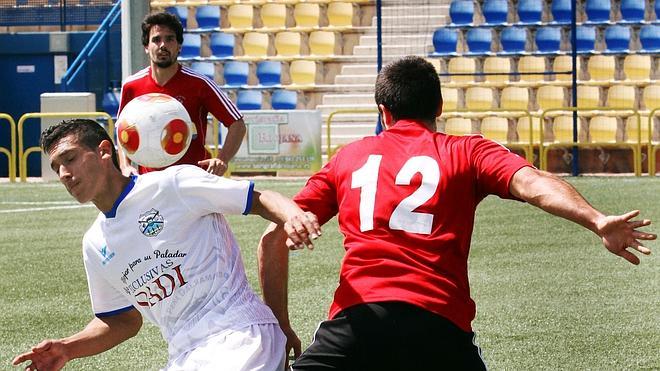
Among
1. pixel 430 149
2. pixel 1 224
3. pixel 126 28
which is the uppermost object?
pixel 126 28

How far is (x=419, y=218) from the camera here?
4383mm

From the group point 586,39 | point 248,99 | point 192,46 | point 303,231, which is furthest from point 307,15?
point 303,231

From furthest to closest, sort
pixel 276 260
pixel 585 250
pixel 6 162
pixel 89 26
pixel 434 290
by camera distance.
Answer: pixel 89 26, pixel 6 162, pixel 585 250, pixel 276 260, pixel 434 290

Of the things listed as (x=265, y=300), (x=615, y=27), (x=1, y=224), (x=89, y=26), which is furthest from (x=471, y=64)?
(x=265, y=300)

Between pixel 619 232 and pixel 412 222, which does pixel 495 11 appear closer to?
pixel 412 222

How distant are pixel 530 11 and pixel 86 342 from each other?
20.3m

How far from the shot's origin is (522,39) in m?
24.1

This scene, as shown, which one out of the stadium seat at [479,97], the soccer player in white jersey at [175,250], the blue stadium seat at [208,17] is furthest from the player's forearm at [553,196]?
the blue stadium seat at [208,17]

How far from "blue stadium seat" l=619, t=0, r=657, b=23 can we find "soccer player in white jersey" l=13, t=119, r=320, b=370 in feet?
66.7

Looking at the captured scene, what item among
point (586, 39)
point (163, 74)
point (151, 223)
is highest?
point (586, 39)

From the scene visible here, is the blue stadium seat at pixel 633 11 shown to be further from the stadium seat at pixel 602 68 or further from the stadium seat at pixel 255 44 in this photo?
the stadium seat at pixel 255 44

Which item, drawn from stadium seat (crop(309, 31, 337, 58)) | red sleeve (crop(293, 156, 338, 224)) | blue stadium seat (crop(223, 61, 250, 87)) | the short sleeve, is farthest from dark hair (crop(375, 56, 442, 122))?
stadium seat (crop(309, 31, 337, 58))

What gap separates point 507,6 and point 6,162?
34.3 feet

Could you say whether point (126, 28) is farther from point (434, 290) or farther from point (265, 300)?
point (434, 290)
